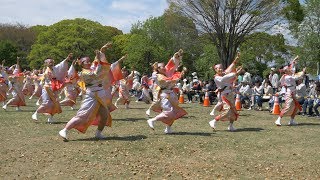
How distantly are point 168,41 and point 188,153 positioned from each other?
43.7 meters

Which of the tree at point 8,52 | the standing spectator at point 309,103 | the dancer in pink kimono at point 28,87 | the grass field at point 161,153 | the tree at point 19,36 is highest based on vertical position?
the tree at point 19,36

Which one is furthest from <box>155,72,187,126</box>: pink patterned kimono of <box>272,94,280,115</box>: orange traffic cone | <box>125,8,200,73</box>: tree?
<box>125,8,200,73</box>: tree

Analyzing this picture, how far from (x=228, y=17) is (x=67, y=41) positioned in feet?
95.1

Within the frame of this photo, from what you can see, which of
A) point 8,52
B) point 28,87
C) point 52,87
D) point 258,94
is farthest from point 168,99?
point 8,52

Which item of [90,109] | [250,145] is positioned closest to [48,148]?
[90,109]

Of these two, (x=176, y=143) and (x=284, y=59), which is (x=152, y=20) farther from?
(x=176, y=143)

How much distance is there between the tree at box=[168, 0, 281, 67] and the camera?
106ft

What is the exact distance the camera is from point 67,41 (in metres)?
56.4

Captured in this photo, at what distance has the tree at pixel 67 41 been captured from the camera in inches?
2218

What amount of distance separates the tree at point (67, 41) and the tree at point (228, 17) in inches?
1002

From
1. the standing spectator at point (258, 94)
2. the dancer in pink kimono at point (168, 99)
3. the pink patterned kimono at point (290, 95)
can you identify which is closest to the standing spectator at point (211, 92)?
the standing spectator at point (258, 94)

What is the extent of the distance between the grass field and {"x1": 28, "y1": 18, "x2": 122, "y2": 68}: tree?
43.1 metres

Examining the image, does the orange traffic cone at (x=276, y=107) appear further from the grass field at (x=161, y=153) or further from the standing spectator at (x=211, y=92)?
the standing spectator at (x=211, y=92)

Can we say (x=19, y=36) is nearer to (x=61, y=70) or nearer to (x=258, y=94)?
(x=258, y=94)
